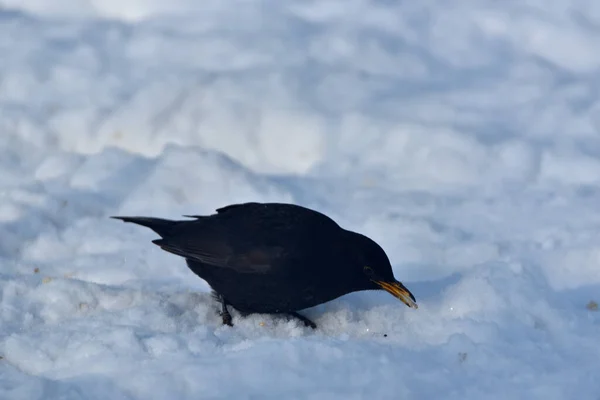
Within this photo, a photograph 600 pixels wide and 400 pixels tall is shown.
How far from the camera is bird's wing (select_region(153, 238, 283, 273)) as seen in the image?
3.73 meters

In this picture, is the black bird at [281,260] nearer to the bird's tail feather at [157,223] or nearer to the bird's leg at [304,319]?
the bird's leg at [304,319]

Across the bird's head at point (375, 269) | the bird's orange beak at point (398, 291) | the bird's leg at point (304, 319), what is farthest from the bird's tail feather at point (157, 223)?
the bird's orange beak at point (398, 291)

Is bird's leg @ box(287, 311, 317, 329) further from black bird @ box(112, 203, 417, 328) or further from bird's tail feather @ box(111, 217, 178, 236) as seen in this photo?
bird's tail feather @ box(111, 217, 178, 236)

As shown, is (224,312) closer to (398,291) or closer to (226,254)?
(226,254)

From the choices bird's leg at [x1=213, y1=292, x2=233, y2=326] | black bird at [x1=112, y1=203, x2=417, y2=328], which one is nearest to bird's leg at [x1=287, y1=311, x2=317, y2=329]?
black bird at [x1=112, y1=203, x2=417, y2=328]

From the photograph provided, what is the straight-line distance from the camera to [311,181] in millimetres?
5469

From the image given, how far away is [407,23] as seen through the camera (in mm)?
7266

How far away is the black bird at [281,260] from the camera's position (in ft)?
12.2

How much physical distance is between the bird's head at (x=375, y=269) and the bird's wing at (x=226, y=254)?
0.33 meters

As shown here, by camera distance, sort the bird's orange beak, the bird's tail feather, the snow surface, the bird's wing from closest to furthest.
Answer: the snow surface, the bird's wing, the bird's orange beak, the bird's tail feather

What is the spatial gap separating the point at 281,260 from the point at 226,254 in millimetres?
251

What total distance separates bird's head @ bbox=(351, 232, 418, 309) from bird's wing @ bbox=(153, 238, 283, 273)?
33cm

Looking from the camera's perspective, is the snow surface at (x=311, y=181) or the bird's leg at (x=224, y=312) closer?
the snow surface at (x=311, y=181)

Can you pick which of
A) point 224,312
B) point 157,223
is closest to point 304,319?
point 224,312
